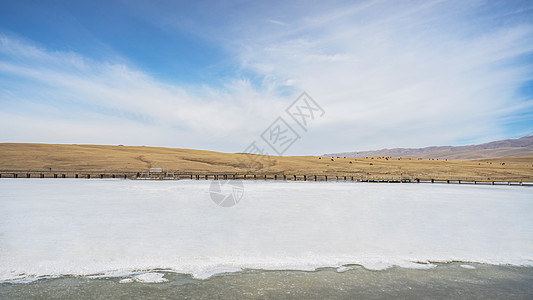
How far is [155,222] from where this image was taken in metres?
12.2

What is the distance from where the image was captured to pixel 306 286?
6.51 m

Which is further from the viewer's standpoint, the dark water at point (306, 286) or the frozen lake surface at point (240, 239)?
the frozen lake surface at point (240, 239)

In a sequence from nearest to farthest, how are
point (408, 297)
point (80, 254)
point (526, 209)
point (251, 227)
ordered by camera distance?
point (408, 297)
point (80, 254)
point (251, 227)
point (526, 209)

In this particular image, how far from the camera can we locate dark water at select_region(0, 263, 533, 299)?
5.97m

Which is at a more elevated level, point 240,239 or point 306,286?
point 240,239

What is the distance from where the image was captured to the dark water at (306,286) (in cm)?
597

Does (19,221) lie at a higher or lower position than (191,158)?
lower

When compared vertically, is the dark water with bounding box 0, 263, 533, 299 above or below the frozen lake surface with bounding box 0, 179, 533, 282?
below

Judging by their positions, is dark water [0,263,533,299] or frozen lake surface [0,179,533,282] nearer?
dark water [0,263,533,299]

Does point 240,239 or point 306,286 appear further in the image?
point 240,239

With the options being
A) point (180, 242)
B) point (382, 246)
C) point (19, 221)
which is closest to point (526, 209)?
point (382, 246)

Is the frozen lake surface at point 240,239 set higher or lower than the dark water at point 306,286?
higher

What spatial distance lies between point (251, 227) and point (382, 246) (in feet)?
14.1

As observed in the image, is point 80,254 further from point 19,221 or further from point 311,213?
point 311,213
